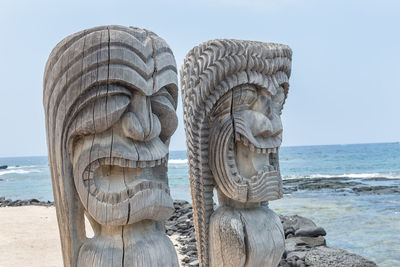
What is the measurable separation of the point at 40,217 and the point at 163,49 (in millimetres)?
9497

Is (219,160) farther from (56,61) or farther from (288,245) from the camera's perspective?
(288,245)

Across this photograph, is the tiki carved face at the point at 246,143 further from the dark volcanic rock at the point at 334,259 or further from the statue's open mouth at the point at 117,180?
the dark volcanic rock at the point at 334,259

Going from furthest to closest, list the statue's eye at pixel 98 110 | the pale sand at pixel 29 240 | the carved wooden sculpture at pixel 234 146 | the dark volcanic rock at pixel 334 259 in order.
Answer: the pale sand at pixel 29 240 → the dark volcanic rock at pixel 334 259 → the carved wooden sculpture at pixel 234 146 → the statue's eye at pixel 98 110

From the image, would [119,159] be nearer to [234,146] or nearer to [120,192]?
[120,192]

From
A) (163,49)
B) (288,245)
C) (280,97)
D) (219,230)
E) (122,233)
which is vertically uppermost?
(163,49)

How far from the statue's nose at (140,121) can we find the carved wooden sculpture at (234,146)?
2.96ft

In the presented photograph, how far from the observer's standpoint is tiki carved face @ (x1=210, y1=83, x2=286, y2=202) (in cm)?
306

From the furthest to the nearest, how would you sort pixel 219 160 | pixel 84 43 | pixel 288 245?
1. pixel 288 245
2. pixel 219 160
3. pixel 84 43

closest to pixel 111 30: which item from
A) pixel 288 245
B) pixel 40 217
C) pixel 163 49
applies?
pixel 163 49

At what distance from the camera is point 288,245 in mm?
7496

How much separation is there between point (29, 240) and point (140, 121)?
6.63 metres

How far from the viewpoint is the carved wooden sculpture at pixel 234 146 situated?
3.06 m

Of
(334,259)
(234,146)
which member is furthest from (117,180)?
(334,259)


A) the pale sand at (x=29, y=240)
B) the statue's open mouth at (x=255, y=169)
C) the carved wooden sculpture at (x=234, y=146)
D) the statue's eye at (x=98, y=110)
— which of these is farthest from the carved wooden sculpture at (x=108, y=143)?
the pale sand at (x=29, y=240)
